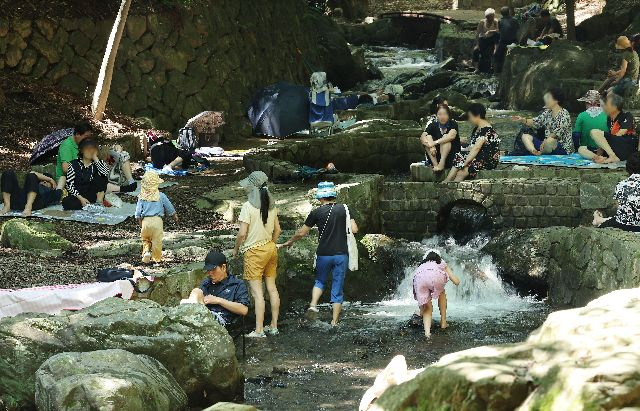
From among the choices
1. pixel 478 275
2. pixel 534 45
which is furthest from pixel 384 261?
pixel 534 45

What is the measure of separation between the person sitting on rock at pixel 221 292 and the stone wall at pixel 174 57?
1095 centimetres

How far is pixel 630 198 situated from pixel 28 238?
246 inches

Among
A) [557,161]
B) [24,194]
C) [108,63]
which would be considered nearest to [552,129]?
[557,161]

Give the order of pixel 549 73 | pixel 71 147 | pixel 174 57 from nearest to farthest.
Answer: pixel 71 147, pixel 174 57, pixel 549 73

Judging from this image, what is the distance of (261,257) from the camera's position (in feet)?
35.8

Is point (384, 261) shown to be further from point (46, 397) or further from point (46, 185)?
point (46, 397)

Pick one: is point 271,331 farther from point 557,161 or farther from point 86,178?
point 557,161

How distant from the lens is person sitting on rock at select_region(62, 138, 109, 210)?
13641 millimetres

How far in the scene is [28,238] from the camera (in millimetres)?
12109

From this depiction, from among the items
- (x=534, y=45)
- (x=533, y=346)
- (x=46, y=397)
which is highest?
(x=534, y=45)

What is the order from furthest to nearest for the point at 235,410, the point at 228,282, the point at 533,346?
the point at 228,282 < the point at 235,410 < the point at 533,346

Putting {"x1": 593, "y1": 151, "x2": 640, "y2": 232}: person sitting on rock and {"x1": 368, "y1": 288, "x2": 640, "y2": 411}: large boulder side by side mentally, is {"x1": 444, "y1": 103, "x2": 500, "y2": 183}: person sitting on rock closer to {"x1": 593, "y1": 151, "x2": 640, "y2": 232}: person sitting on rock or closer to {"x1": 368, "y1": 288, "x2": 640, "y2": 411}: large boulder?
{"x1": 593, "y1": 151, "x2": 640, "y2": 232}: person sitting on rock

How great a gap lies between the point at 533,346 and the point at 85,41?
15747mm

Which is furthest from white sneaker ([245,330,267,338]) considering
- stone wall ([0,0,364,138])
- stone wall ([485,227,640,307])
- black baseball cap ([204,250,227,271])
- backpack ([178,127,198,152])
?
stone wall ([0,0,364,138])
